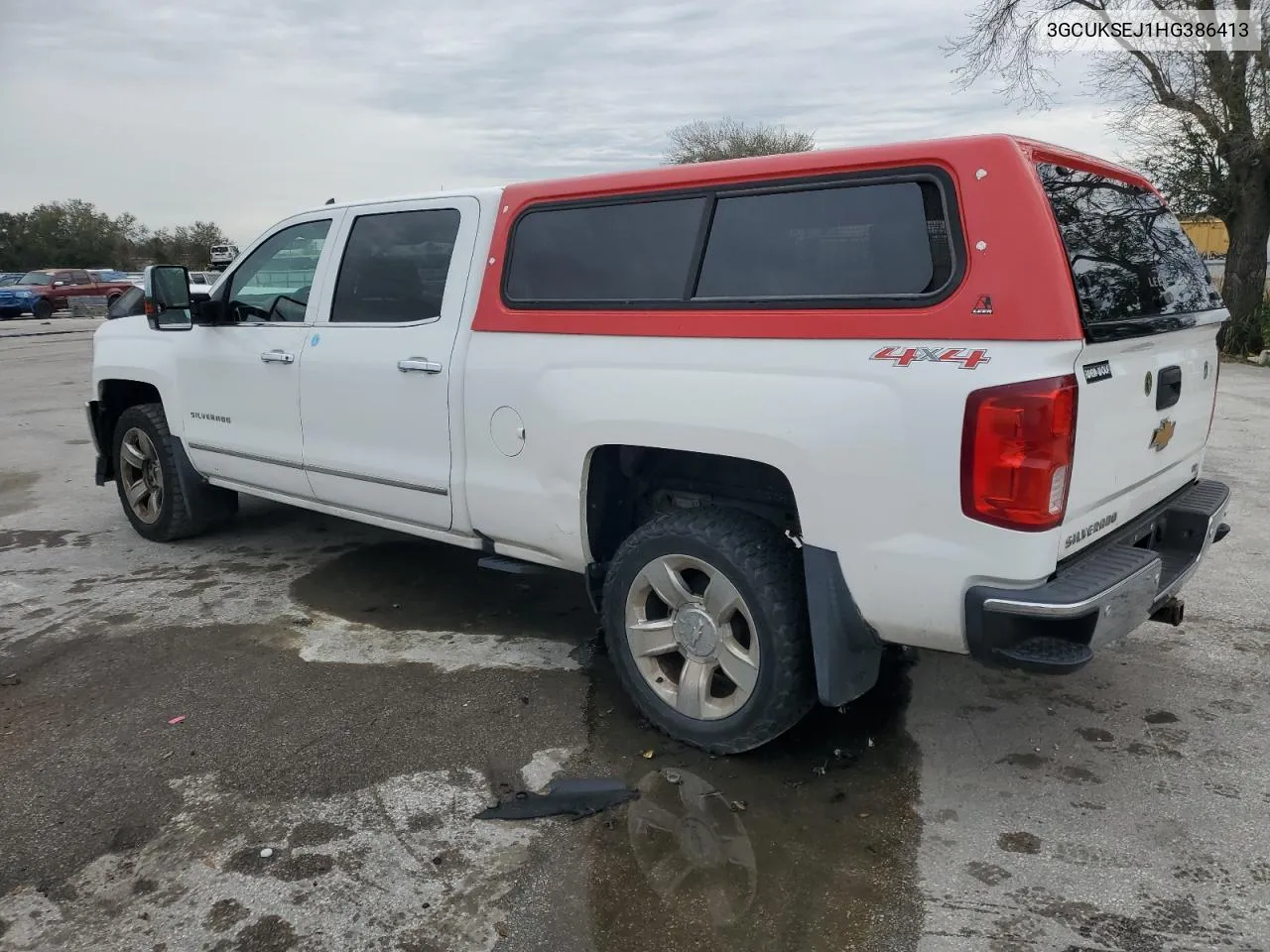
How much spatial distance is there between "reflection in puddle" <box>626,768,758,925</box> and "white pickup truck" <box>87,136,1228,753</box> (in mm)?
242

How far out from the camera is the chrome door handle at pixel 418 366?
4105 millimetres

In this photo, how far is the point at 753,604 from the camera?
320 centimetres

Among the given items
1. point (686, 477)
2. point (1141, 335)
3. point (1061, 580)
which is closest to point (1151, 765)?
point (1061, 580)

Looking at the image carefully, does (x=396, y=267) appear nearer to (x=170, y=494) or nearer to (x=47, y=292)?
(x=170, y=494)

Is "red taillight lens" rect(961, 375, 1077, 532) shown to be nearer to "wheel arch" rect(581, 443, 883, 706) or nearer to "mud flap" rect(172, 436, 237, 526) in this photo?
"wheel arch" rect(581, 443, 883, 706)

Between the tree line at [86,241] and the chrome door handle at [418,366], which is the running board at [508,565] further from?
the tree line at [86,241]

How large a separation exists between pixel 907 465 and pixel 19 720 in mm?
3452

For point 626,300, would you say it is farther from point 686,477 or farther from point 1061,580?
point 1061,580

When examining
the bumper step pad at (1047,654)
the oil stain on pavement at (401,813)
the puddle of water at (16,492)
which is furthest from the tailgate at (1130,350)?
the puddle of water at (16,492)

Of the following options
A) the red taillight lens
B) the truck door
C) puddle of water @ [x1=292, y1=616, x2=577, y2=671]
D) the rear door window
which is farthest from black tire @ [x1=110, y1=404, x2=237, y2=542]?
the red taillight lens

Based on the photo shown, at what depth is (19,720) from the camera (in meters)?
3.83

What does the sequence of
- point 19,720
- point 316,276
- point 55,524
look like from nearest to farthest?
point 19,720 < point 316,276 < point 55,524

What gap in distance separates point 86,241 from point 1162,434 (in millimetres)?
62721

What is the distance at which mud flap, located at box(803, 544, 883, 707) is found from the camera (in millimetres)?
3020
